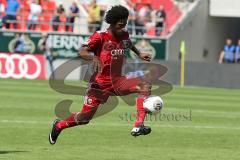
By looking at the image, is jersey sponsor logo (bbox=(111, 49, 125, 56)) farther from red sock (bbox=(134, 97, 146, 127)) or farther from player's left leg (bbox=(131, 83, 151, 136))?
red sock (bbox=(134, 97, 146, 127))

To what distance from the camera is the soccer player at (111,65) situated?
1135 cm

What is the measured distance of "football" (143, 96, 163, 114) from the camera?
11031 mm

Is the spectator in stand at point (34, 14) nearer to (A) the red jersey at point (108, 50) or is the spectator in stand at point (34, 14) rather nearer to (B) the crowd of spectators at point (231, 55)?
(B) the crowd of spectators at point (231, 55)

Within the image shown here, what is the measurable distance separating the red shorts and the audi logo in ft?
74.3

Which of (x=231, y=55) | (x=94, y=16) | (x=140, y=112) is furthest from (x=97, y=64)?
(x=231, y=55)

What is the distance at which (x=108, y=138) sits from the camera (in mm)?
13523

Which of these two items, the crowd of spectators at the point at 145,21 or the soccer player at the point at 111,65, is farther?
the crowd of spectators at the point at 145,21

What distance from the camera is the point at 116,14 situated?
11.3m

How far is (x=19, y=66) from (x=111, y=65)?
23.1m

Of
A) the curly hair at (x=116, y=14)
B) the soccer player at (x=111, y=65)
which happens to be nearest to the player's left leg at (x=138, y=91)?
the soccer player at (x=111, y=65)

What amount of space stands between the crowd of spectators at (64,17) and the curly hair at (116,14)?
25125 mm

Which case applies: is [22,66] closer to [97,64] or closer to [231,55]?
[231,55]

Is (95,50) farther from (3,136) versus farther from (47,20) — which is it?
(47,20)

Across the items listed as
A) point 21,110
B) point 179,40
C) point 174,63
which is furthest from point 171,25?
point 21,110
